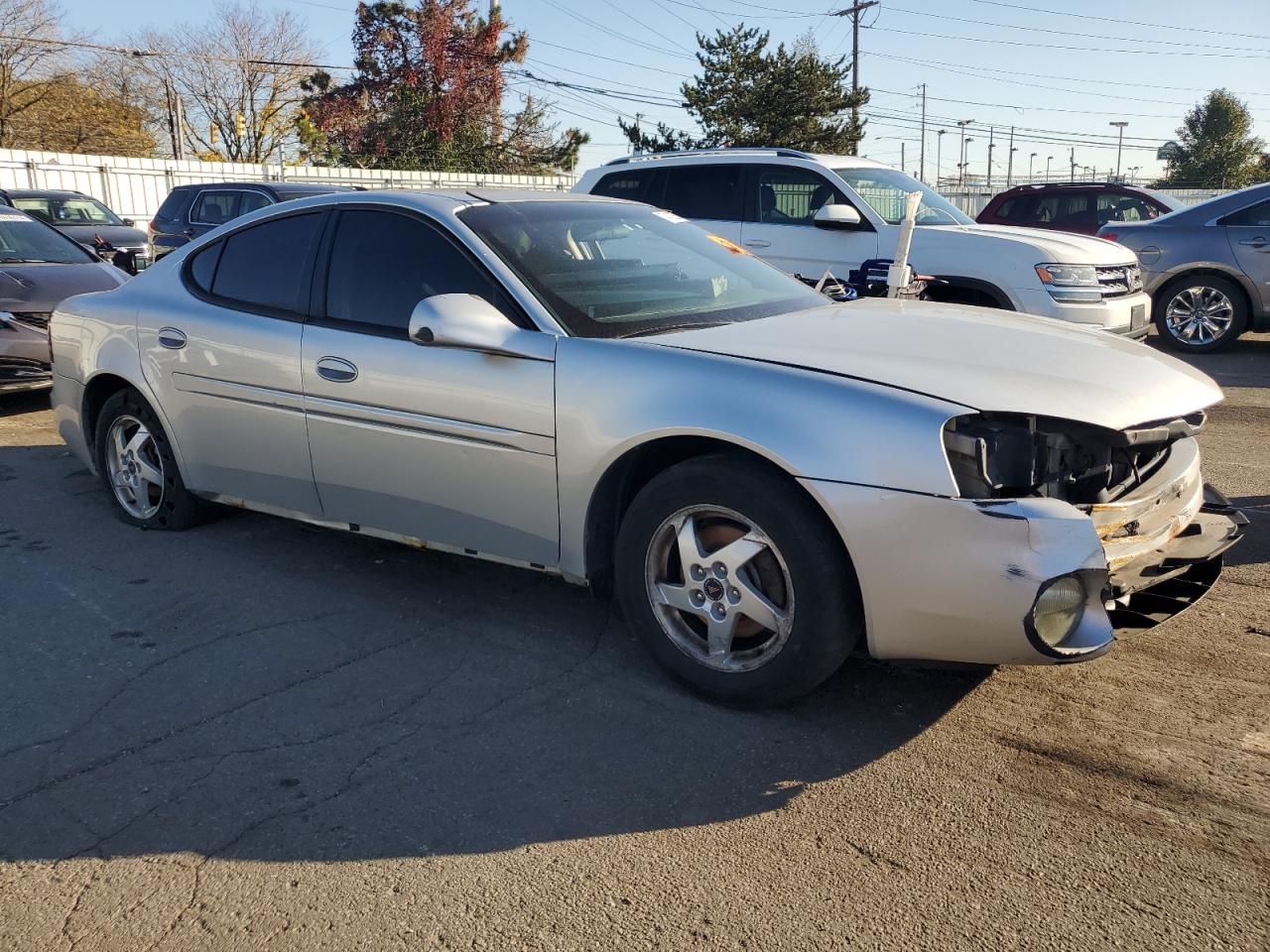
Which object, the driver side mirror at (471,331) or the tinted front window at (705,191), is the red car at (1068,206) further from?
the driver side mirror at (471,331)

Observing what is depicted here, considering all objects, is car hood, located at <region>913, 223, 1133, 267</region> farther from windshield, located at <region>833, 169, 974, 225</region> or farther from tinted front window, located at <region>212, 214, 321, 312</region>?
tinted front window, located at <region>212, 214, 321, 312</region>

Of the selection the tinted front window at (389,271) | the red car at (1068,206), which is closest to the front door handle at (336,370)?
the tinted front window at (389,271)

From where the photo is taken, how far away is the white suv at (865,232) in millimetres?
8289

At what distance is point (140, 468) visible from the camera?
17.6ft

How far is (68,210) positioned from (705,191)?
13575 millimetres

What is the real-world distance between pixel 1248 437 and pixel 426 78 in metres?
34.0

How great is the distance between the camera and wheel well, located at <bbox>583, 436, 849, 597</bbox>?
3.55 meters

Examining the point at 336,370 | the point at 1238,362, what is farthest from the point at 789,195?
the point at 336,370

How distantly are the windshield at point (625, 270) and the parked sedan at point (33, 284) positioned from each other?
5.61 metres

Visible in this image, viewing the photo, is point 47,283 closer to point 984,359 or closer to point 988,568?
point 984,359

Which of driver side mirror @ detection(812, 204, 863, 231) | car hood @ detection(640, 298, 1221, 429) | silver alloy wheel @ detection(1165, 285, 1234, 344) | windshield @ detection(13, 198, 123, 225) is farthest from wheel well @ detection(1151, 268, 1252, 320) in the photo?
windshield @ detection(13, 198, 123, 225)

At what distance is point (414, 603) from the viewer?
444 cm

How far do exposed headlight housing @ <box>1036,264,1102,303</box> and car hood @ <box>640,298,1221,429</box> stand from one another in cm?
432

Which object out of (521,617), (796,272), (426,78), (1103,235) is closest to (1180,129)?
(426,78)
